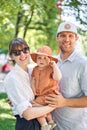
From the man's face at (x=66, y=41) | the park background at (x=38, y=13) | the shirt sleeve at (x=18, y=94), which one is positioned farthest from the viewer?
the park background at (x=38, y=13)

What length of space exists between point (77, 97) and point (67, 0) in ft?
14.4

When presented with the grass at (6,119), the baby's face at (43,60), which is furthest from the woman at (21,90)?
the grass at (6,119)

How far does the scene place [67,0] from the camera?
7.93 meters

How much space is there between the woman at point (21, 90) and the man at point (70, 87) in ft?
0.56

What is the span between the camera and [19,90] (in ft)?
→ 11.7

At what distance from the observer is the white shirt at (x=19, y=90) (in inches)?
140

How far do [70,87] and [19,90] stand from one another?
528 mm

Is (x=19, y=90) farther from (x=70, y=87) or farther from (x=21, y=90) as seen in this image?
(x=70, y=87)

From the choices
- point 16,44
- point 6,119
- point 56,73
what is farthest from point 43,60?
point 6,119

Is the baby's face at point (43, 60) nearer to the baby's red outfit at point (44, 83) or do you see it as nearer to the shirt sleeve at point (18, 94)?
the baby's red outfit at point (44, 83)

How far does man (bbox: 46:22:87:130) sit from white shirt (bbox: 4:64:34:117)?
0.19 m

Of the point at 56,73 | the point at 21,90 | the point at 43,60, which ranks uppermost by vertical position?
the point at 43,60

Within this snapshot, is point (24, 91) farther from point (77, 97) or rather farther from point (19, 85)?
point (77, 97)

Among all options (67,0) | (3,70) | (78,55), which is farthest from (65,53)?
(3,70)
